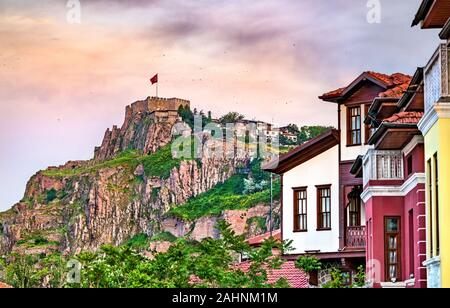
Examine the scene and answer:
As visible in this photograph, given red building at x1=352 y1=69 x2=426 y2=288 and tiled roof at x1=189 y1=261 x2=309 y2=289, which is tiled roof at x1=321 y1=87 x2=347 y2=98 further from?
red building at x1=352 y1=69 x2=426 y2=288

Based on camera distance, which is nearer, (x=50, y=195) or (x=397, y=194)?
(x=397, y=194)

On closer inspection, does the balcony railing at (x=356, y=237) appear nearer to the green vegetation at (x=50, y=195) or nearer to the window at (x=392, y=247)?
the window at (x=392, y=247)

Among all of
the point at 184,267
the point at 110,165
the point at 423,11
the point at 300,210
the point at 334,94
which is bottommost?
the point at 184,267

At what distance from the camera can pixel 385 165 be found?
2253 centimetres

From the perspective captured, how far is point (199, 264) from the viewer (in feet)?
100

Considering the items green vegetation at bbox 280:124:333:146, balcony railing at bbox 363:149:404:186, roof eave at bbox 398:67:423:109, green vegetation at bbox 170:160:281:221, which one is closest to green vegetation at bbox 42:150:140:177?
green vegetation at bbox 170:160:281:221

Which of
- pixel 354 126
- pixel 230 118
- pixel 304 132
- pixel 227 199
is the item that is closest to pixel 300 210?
pixel 354 126

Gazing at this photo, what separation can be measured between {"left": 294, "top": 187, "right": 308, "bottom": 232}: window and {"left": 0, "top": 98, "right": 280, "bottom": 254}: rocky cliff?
60.1 m

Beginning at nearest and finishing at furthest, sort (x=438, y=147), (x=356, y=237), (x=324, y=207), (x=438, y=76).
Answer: (x=438, y=76) → (x=438, y=147) → (x=356, y=237) → (x=324, y=207)

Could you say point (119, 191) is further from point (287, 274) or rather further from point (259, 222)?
point (287, 274)

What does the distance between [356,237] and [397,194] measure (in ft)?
32.3

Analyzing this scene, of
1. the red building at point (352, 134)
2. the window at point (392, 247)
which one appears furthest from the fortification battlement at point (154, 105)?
the window at point (392, 247)
